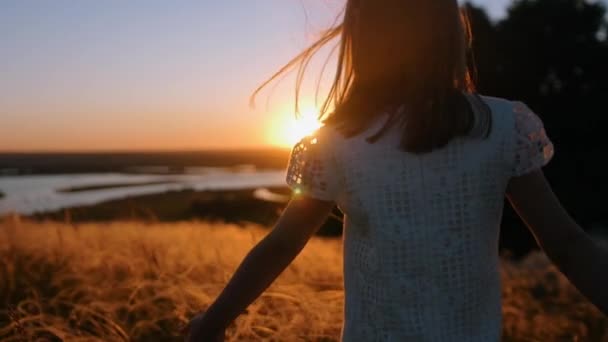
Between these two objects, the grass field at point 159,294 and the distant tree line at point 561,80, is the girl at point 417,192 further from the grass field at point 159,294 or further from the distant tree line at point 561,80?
the distant tree line at point 561,80

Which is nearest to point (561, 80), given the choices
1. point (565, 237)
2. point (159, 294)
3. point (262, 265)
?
point (159, 294)

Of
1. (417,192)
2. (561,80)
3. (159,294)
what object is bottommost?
(561,80)

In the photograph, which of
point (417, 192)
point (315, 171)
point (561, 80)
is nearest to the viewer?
point (417, 192)

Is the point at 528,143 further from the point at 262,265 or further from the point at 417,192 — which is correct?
Answer: the point at 262,265

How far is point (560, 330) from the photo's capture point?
174 inches

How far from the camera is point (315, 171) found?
4.49 ft

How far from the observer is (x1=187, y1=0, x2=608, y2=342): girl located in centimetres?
127

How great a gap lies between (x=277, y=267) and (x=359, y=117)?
340 mm

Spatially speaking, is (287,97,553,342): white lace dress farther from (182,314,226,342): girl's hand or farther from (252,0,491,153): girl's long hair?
(182,314,226,342): girl's hand

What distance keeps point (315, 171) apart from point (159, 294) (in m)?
2.40

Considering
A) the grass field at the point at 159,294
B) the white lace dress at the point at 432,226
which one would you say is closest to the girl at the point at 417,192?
the white lace dress at the point at 432,226

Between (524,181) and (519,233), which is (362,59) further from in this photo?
(519,233)

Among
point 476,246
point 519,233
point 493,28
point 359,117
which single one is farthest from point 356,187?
point 493,28

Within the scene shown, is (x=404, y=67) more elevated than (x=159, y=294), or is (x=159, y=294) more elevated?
(x=404, y=67)
